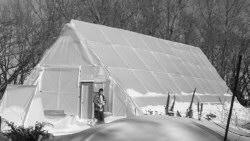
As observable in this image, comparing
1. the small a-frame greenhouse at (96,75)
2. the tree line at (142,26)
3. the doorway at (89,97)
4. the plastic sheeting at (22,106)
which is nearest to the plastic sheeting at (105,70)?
the small a-frame greenhouse at (96,75)

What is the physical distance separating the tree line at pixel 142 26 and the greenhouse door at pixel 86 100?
18.3 metres

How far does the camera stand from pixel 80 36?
2123 centimetres

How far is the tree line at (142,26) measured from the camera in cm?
3962

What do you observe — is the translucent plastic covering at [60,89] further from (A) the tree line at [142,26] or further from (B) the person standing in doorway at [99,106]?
(A) the tree line at [142,26]

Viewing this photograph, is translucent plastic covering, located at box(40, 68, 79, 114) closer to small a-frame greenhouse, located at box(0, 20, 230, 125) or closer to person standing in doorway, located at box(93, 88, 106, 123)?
small a-frame greenhouse, located at box(0, 20, 230, 125)

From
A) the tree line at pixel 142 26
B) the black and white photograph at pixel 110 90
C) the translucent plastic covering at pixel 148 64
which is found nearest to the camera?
the black and white photograph at pixel 110 90

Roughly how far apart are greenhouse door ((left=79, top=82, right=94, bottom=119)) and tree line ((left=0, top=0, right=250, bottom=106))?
18.3 m

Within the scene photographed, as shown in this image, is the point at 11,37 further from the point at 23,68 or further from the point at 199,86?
the point at 199,86

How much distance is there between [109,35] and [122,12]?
1135 inches

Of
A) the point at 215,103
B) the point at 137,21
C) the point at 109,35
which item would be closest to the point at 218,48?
the point at 137,21

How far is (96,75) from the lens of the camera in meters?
20.5

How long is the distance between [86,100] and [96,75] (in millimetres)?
1253

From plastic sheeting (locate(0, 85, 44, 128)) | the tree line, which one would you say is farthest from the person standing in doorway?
the tree line

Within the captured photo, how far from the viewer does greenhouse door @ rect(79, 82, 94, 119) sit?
20.6m
